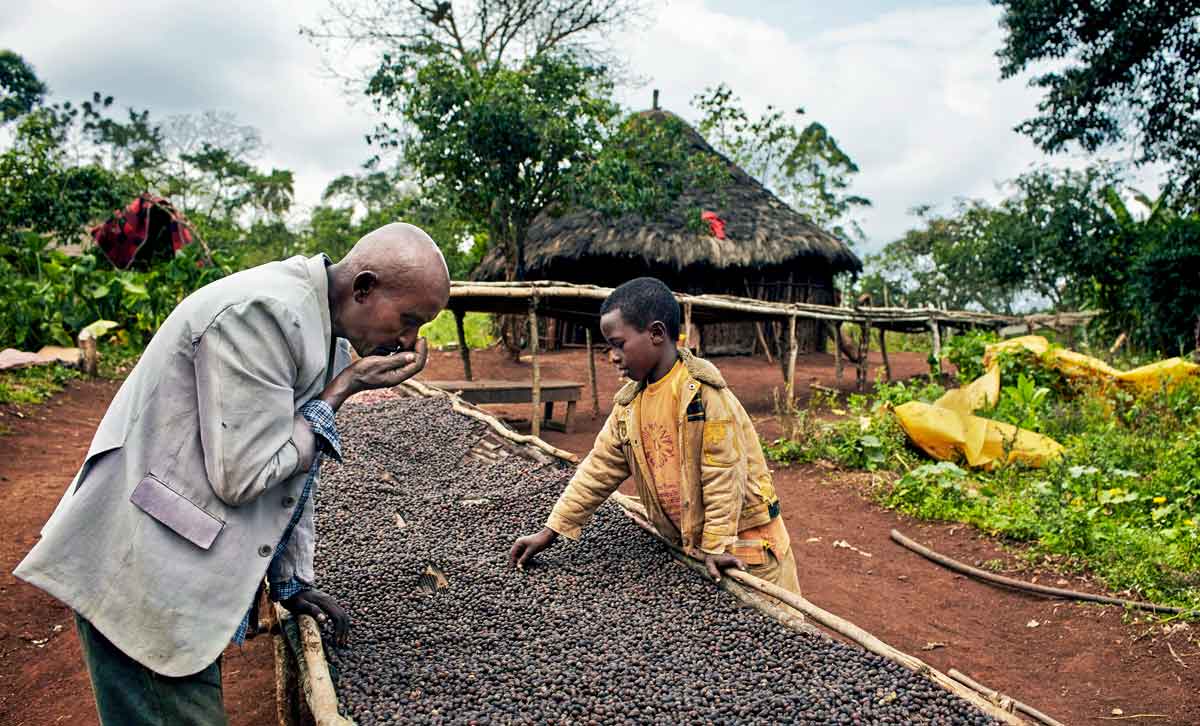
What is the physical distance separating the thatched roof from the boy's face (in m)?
9.61

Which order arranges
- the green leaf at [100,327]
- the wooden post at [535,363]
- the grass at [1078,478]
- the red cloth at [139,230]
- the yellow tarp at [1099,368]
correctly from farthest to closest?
the red cloth at [139,230] < the green leaf at [100,327] < the yellow tarp at [1099,368] < the wooden post at [535,363] < the grass at [1078,478]

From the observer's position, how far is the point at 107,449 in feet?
4.94

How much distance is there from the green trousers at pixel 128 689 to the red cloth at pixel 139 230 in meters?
10.9

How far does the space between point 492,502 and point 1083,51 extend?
37.7 ft

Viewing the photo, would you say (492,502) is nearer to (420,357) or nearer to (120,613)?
(420,357)

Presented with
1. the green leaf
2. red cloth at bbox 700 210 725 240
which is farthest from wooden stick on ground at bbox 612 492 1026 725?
red cloth at bbox 700 210 725 240

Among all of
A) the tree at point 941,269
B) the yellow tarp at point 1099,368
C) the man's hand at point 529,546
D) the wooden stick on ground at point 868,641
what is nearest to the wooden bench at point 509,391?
the yellow tarp at point 1099,368

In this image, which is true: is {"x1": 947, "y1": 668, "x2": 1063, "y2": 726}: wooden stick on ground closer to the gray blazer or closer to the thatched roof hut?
the gray blazer

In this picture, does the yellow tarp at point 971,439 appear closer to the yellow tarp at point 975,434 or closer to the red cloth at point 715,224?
the yellow tarp at point 975,434

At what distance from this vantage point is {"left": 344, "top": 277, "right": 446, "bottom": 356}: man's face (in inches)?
68.4

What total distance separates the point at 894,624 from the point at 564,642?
216 cm

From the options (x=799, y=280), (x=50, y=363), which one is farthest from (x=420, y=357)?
(x=799, y=280)

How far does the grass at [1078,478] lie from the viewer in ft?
13.6

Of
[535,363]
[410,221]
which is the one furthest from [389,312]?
[410,221]
